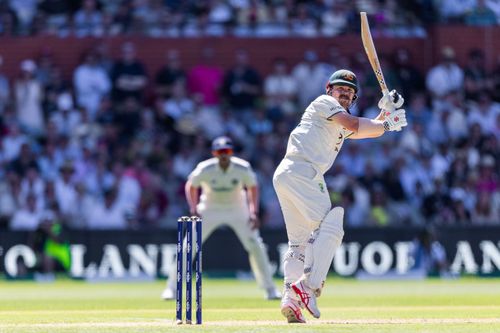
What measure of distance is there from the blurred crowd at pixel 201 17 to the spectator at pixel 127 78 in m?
0.97

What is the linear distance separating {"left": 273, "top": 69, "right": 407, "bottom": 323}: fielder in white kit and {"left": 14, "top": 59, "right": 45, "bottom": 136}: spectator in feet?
36.0

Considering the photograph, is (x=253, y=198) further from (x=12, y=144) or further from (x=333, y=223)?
(x=12, y=144)

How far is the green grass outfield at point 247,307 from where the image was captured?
917cm

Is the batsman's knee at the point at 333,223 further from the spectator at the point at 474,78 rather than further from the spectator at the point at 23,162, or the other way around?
the spectator at the point at 474,78

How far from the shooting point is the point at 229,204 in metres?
13.9

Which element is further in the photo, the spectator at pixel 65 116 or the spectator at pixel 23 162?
the spectator at pixel 65 116

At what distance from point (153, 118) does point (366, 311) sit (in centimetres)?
920

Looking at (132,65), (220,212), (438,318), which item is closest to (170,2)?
(132,65)

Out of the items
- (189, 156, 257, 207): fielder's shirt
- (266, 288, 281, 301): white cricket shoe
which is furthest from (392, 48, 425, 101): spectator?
(266, 288, 281, 301): white cricket shoe

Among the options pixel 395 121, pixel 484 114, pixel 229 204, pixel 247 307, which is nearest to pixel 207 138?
pixel 484 114

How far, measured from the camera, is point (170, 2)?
845 inches

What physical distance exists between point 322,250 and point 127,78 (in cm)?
1142

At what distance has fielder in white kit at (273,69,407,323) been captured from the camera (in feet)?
31.1

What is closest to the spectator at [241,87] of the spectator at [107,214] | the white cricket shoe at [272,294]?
the spectator at [107,214]
